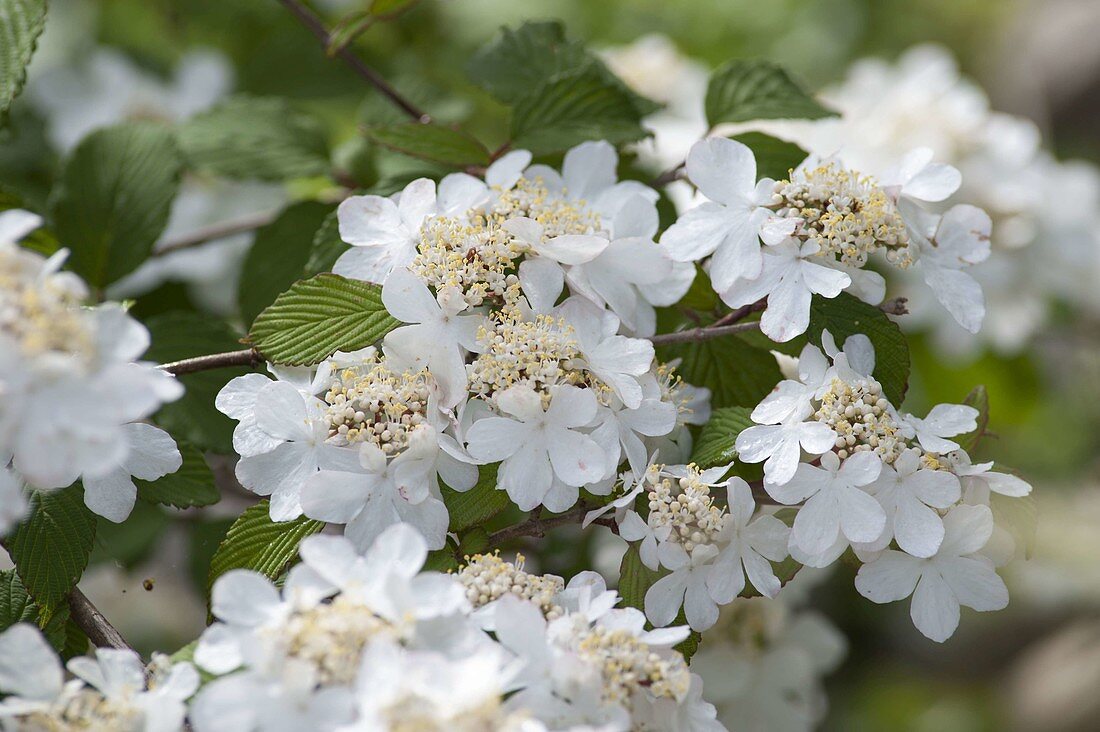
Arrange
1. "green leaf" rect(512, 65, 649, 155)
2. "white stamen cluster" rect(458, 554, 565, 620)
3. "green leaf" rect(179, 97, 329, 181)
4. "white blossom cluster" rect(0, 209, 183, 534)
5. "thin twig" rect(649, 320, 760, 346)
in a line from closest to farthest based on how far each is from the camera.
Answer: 1. "white blossom cluster" rect(0, 209, 183, 534)
2. "white stamen cluster" rect(458, 554, 565, 620)
3. "thin twig" rect(649, 320, 760, 346)
4. "green leaf" rect(512, 65, 649, 155)
5. "green leaf" rect(179, 97, 329, 181)

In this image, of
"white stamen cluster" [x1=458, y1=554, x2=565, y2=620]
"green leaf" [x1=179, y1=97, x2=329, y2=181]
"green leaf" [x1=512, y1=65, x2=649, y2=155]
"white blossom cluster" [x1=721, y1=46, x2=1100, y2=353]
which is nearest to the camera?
"white stamen cluster" [x1=458, y1=554, x2=565, y2=620]

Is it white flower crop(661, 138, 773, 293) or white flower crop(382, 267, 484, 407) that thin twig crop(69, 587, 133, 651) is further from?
white flower crop(661, 138, 773, 293)

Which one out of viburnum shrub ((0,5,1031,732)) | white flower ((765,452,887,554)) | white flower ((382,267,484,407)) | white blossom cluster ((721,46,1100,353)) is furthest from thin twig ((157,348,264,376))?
white blossom cluster ((721,46,1100,353))

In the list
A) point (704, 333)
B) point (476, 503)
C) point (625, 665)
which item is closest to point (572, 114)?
point (704, 333)

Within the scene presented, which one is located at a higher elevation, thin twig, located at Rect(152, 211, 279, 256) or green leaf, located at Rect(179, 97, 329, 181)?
green leaf, located at Rect(179, 97, 329, 181)

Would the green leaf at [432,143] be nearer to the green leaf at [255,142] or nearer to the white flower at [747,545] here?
the green leaf at [255,142]
